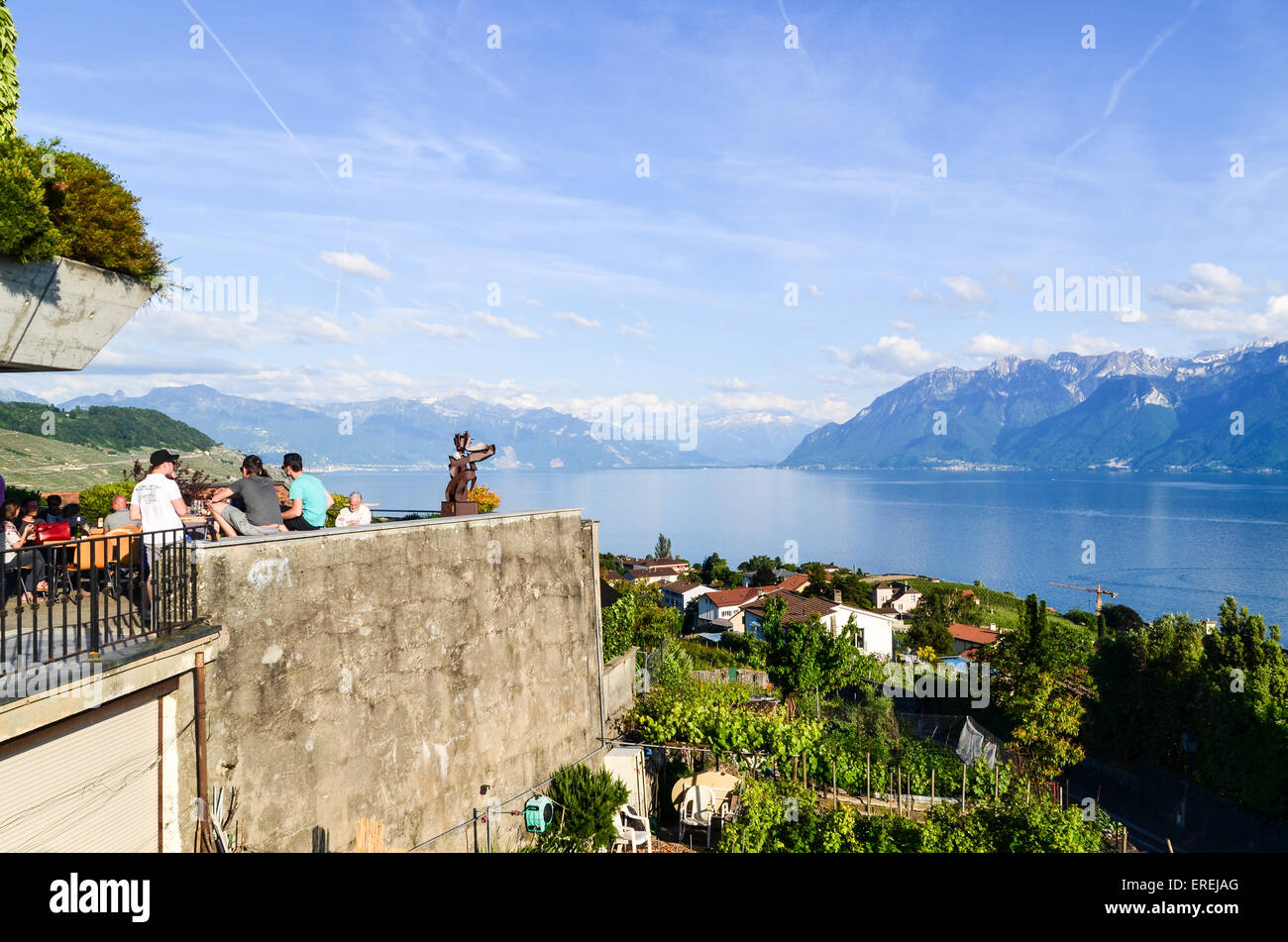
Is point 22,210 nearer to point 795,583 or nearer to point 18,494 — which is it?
point 18,494

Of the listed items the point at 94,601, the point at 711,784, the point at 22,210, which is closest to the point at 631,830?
the point at 711,784

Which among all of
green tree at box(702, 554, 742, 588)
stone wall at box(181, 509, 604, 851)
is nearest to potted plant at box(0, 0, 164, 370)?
stone wall at box(181, 509, 604, 851)

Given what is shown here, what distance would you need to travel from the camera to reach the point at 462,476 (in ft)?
41.4

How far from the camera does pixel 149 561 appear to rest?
24.7ft

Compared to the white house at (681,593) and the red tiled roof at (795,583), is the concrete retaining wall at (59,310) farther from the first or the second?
the red tiled roof at (795,583)

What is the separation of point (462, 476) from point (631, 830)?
7151 millimetres

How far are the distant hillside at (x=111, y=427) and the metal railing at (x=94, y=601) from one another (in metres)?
61.1

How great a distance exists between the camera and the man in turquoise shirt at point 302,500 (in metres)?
10.2

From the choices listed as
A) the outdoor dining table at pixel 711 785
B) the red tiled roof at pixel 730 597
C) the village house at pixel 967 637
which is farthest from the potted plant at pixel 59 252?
the red tiled roof at pixel 730 597

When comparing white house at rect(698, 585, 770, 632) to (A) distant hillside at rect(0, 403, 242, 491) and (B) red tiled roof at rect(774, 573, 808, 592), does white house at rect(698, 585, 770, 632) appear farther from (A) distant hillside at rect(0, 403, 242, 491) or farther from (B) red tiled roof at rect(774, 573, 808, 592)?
(A) distant hillside at rect(0, 403, 242, 491)
